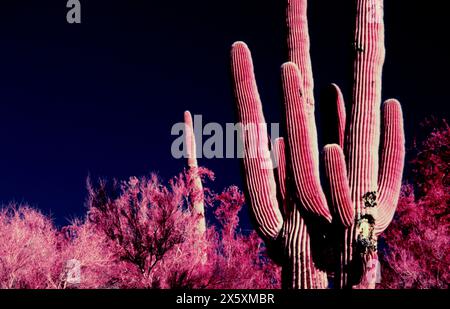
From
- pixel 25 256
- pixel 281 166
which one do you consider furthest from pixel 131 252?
pixel 281 166

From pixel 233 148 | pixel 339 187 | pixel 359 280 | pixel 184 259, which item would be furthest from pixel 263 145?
pixel 184 259

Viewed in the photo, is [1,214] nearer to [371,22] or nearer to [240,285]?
[240,285]

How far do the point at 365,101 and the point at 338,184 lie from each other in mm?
1236

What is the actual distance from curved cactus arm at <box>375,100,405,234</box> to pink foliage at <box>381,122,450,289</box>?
7.08 metres

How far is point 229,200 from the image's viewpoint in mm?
18281

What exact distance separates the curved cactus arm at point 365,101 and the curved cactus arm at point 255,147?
3.67 ft

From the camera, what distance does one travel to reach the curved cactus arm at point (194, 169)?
15.3 metres

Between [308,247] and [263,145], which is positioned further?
[263,145]

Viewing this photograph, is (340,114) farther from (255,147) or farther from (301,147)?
(255,147)

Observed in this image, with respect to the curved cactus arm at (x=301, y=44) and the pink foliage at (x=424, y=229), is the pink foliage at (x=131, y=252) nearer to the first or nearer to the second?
the pink foliage at (x=424, y=229)

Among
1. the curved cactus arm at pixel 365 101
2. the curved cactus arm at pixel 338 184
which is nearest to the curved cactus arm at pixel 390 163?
the curved cactus arm at pixel 365 101
